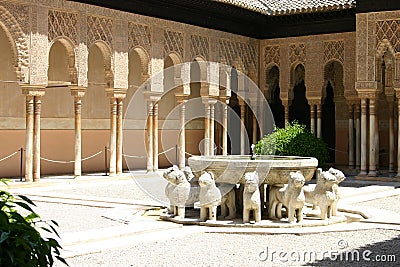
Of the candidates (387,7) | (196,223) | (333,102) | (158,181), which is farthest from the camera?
(333,102)

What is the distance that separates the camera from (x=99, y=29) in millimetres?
17812

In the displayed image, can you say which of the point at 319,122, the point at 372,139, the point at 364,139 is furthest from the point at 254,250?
the point at 319,122

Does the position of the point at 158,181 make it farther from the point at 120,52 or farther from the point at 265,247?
the point at 265,247

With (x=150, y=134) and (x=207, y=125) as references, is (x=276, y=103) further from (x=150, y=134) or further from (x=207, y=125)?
(x=150, y=134)

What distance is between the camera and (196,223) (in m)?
9.51

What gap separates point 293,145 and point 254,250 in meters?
11.8

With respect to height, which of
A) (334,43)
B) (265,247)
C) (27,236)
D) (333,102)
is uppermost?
(334,43)

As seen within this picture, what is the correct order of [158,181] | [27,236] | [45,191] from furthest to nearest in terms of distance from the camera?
1. [158,181]
2. [45,191]
3. [27,236]

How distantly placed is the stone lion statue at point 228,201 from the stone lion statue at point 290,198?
0.57 m

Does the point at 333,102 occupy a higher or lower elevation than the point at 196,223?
higher

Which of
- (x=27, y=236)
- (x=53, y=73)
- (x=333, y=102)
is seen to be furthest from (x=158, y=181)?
(x=27, y=236)

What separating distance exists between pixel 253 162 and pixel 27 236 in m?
7.21

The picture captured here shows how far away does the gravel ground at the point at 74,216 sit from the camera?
30.6 feet

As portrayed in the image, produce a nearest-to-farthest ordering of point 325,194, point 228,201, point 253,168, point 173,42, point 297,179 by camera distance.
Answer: point 297,179
point 253,168
point 325,194
point 228,201
point 173,42
